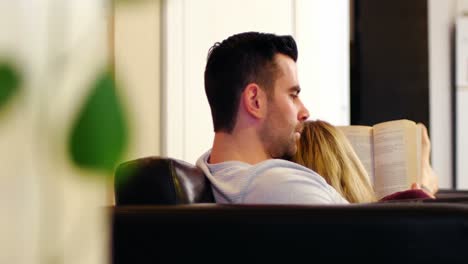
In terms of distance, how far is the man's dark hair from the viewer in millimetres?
2145

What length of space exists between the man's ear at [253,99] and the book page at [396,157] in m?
0.83

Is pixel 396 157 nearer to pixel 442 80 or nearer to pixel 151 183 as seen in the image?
pixel 151 183

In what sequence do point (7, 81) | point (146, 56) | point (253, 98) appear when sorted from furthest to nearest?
1. point (146, 56)
2. point (253, 98)
3. point (7, 81)

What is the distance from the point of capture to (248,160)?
2098 millimetres

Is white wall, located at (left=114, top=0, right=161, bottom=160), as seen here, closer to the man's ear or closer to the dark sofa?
the man's ear

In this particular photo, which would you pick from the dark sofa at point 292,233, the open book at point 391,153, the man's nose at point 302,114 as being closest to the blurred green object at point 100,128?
the dark sofa at point 292,233

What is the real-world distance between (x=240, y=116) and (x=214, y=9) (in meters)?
2.01

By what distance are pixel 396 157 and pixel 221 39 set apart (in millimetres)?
1479

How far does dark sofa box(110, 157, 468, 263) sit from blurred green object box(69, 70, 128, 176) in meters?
0.94

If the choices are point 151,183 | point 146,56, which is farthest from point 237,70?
point 146,56

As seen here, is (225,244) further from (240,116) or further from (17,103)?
(17,103)

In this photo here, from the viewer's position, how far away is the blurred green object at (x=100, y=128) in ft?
1.22

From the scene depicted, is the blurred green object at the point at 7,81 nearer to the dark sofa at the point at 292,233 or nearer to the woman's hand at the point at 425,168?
the dark sofa at the point at 292,233

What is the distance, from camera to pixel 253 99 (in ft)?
7.05
